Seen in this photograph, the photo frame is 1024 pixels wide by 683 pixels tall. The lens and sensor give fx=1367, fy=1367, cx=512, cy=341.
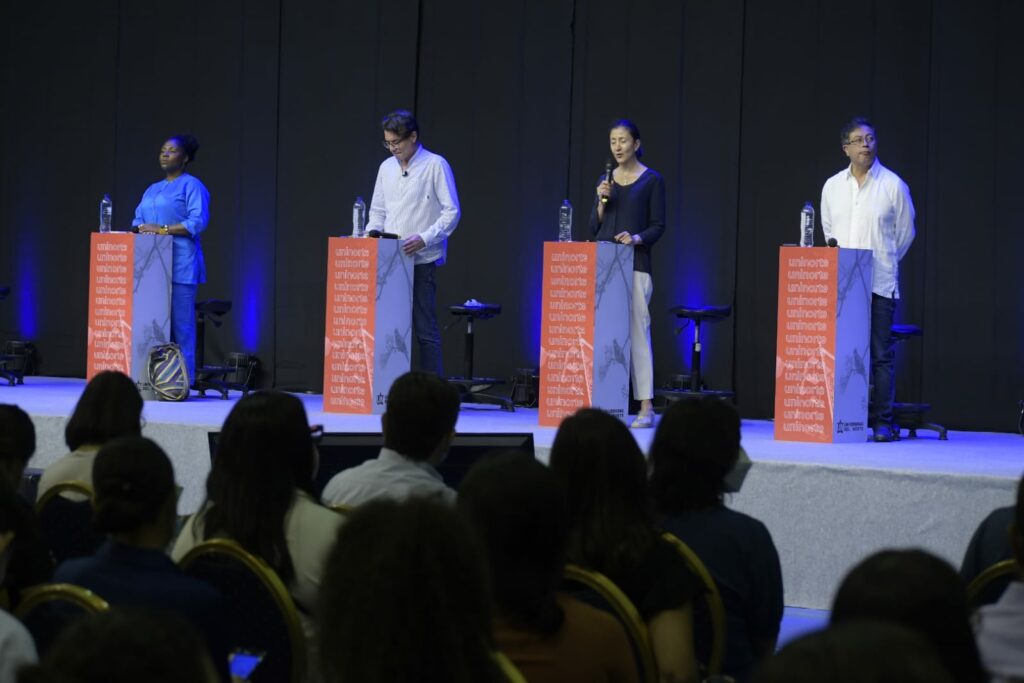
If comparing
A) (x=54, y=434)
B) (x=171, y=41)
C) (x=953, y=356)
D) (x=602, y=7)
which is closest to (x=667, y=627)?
(x=54, y=434)

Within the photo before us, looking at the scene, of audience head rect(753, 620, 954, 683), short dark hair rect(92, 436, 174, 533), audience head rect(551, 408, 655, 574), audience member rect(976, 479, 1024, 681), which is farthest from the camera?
audience head rect(551, 408, 655, 574)

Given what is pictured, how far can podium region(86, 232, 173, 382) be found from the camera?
7.20 meters

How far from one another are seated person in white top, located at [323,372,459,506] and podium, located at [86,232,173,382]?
4732 mm

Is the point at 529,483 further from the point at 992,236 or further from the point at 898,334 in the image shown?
the point at 992,236

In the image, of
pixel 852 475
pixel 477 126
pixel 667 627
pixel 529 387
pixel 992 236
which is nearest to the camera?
pixel 667 627

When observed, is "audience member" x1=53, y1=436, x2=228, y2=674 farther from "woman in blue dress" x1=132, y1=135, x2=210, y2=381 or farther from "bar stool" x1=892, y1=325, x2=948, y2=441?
"woman in blue dress" x1=132, y1=135, x2=210, y2=381

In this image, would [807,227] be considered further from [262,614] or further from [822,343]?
[262,614]

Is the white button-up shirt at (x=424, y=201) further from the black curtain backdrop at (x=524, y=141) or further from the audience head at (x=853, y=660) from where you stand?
the audience head at (x=853, y=660)

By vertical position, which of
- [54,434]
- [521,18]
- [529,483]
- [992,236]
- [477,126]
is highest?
[521,18]

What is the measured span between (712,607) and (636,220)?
4.26 m

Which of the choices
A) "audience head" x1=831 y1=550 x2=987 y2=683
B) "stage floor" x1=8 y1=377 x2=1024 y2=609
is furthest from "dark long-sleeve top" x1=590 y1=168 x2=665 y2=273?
"audience head" x1=831 y1=550 x2=987 y2=683

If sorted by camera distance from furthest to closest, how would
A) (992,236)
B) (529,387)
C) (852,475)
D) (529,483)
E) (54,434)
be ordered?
(529,387)
(992,236)
(54,434)
(852,475)
(529,483)

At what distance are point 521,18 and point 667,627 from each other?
6.66 m

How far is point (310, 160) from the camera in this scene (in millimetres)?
8914
